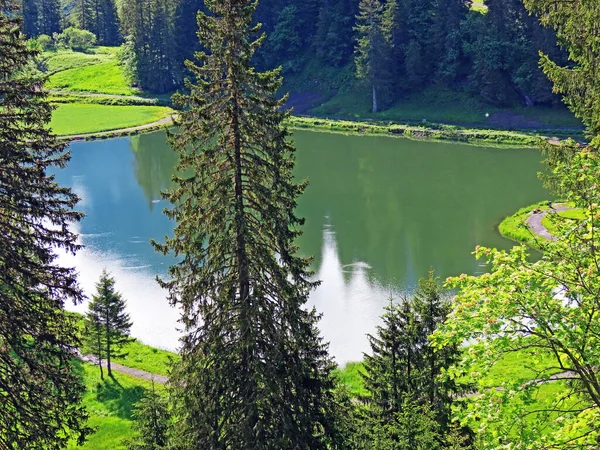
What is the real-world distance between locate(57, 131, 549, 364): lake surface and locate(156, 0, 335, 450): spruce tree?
47.7 ft

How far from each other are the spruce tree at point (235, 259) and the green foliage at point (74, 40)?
11452 cm

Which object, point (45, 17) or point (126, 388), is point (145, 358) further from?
point (45, 17)

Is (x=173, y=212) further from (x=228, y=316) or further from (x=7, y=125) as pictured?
(x=7, y=125)

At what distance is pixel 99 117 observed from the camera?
80.9 metres

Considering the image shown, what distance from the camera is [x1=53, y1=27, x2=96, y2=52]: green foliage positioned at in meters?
117

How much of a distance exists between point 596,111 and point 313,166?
4607 centimetres

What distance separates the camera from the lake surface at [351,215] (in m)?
32.6

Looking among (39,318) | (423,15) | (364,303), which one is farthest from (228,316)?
(423,15)

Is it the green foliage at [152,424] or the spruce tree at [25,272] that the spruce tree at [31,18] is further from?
the spruce tree at [25,272]

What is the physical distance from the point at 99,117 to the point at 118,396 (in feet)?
205

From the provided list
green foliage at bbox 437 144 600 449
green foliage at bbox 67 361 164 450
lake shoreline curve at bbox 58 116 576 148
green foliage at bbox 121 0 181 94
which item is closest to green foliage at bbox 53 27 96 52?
green foliage at bbox 121 0 181 94

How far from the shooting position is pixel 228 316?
13.0 meters

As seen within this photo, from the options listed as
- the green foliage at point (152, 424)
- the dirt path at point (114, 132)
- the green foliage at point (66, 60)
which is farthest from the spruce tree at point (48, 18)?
the green foliage at point (152, 424)

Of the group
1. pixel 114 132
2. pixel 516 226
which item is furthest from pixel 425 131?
pixel 114 132
